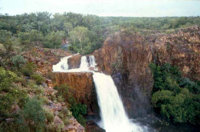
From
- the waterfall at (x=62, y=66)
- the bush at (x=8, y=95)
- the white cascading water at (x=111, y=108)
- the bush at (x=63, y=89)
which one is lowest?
the white cascading water at (x=111, y=108)

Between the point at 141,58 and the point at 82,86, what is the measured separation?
8176 mm

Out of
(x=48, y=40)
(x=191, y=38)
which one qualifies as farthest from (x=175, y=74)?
(x=48, y=40)

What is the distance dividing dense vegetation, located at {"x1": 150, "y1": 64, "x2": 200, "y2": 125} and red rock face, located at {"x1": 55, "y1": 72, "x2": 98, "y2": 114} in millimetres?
6895

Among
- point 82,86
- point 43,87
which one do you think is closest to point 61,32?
point 82,86

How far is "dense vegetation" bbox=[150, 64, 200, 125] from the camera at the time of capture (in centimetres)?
1678

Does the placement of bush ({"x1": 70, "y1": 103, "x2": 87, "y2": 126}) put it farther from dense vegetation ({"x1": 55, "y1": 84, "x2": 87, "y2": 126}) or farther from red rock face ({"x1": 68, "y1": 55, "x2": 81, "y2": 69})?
red rock face ({"x1": 68, "y1": 55, "x2": 81, "y2": 69})

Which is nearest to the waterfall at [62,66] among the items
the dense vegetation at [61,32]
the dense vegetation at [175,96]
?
the dense vegetation at [61,32]

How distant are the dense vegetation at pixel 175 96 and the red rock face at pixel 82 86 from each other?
6.89 meters

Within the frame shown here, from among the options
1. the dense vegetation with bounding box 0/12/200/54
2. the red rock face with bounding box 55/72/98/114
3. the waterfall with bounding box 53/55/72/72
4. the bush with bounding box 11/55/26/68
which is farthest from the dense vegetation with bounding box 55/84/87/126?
the dense vegetation with bounding box 0/12/200/54

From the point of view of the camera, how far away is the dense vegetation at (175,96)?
1678cm

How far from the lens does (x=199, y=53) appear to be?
21406 millimetres

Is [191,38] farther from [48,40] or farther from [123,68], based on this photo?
[48,40]

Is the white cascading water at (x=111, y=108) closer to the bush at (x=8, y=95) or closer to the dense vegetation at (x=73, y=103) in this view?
the dense vegetation at (x=73, y=103)

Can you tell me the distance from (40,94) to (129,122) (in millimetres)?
10072
